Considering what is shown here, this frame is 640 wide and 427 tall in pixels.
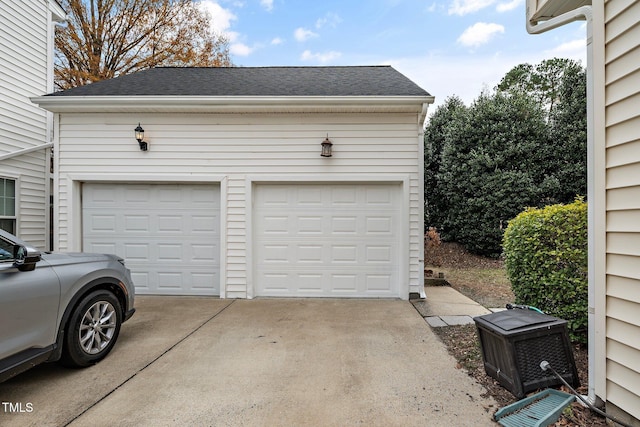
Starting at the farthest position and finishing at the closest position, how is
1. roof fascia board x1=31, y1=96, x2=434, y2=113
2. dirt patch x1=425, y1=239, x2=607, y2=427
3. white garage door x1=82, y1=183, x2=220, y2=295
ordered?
white garage door x1=82, y1=183, x2=220, y2=295 → roof fascia board x1=31, y1=96, x2=434, y2=113 → dirt patch x1=425, y1=239, x2=607, y2=427

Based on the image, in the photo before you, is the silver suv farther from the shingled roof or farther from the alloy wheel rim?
the shingled roof

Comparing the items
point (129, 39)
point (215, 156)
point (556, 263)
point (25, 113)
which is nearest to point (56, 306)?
point (215, 156)

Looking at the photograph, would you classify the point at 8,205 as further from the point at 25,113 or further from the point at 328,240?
the point at 328,240

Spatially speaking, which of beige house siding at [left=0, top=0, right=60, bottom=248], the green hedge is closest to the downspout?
the green hedge

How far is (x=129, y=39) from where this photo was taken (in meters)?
11.2

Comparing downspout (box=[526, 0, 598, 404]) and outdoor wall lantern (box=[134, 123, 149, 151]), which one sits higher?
outdoor wall lantern (box=[134, 123, 149, 151])

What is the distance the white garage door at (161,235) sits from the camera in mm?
5250

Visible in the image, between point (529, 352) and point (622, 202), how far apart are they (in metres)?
1.20

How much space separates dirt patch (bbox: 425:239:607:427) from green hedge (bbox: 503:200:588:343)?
0.39 m

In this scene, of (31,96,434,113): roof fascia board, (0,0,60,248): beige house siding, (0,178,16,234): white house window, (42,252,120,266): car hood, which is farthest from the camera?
(0,0,60,248): beige house siding

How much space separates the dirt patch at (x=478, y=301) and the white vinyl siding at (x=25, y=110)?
24.0 ft

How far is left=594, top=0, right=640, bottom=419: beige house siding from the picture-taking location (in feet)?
5.96

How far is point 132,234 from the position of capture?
5.25 m

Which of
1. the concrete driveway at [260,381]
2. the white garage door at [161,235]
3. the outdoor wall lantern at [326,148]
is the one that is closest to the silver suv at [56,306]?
the concrete driveway at [260,381]
